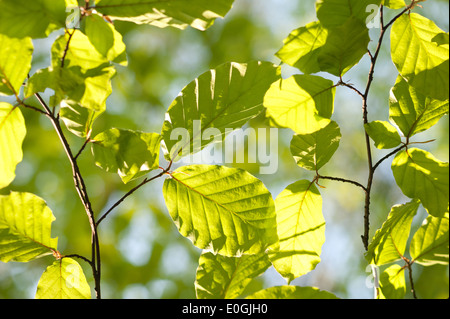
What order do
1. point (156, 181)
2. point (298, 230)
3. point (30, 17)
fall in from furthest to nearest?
point (156, 181), point (298, 230), point (30, 17)

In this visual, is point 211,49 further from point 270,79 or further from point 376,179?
point 270,79

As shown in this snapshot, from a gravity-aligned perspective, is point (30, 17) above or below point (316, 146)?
above

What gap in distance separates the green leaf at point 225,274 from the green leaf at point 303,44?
25cm

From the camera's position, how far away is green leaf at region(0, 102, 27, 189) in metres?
0.40

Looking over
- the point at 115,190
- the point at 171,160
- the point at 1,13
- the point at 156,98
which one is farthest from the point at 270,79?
the point at 156,98

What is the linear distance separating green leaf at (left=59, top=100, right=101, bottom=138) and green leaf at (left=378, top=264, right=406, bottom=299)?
1.26 feet

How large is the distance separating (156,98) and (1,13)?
9.07 ft

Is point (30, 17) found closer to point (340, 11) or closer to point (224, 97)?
point (224, 97)

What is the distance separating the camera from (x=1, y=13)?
359 millimetres

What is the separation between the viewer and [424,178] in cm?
43

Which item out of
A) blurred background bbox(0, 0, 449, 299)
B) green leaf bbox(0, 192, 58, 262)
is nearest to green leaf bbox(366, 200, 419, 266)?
green leaf bbox(0, 192, 58, 262)

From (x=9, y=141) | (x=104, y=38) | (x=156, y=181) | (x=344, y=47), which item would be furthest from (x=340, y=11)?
(x=156, y=181)

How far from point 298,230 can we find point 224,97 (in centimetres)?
19
